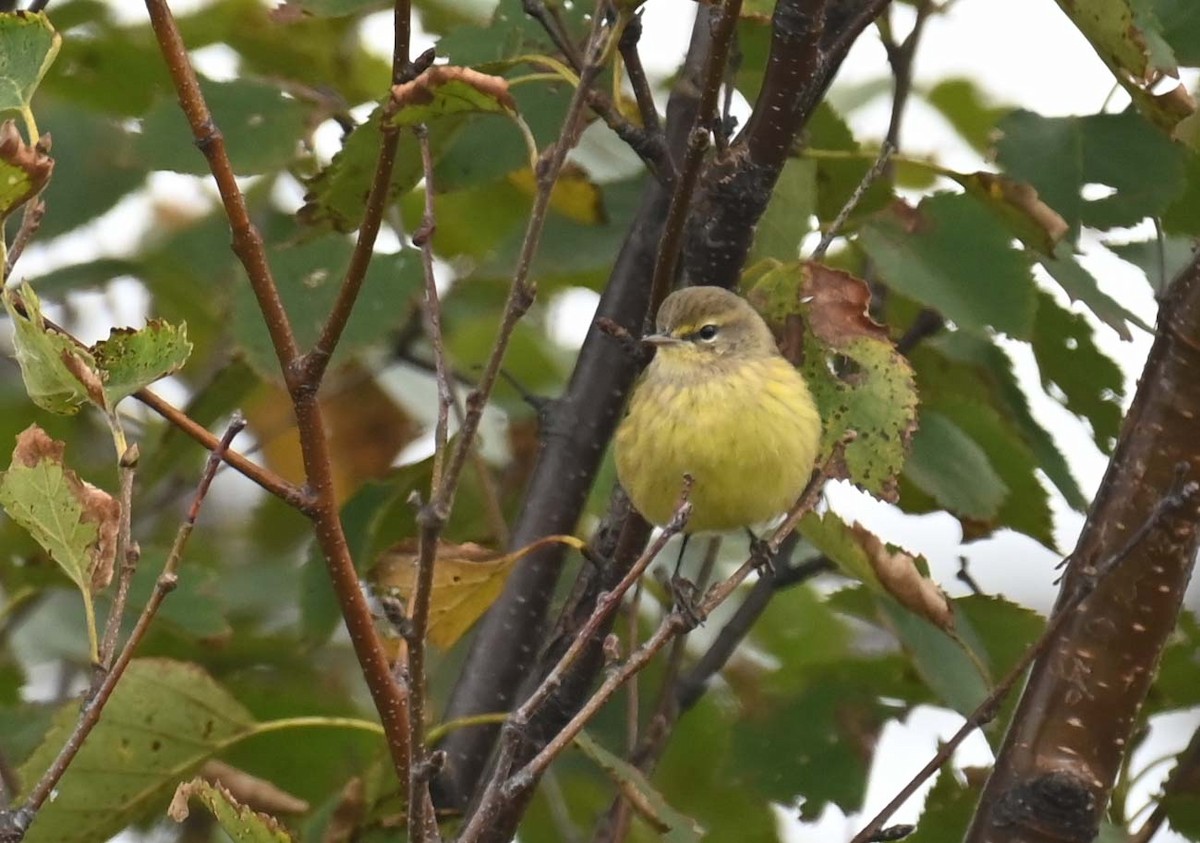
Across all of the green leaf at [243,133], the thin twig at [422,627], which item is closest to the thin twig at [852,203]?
the thin twig at [422,627]

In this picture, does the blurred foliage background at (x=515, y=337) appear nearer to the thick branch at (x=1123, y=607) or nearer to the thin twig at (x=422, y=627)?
the thick branch at (x=1123, y=607)

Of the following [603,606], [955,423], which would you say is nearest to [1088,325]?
[955,423]

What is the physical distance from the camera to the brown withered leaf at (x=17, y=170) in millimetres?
1460

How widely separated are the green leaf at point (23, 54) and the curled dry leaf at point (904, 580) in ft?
3.97

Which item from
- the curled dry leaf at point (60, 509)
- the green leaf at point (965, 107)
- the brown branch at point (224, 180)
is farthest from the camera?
the green leaf at point (965, 107)

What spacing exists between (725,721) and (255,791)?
1.04 m

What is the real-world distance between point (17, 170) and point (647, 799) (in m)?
1.10

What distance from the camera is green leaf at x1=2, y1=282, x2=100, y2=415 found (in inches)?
58.0

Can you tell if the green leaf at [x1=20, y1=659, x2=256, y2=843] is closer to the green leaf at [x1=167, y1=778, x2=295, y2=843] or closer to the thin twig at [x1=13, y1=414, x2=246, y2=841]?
the green leaf at [x1=167, y1=778, x2=295, y2=843]

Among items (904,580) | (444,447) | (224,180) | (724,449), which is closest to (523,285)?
(444,447)

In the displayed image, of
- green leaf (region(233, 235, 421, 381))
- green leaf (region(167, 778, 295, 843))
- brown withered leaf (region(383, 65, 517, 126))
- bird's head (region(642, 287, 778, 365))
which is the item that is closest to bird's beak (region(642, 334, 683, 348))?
bird's head (region(642, 287, 778, 365))

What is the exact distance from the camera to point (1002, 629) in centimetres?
270

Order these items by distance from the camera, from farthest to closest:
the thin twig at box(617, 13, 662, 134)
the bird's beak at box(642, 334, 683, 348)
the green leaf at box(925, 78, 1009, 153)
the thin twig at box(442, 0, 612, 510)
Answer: the green leaf at box(925, 78, 1009, 153), the bird's beak at box(642, 334, 683, 348), the thin twig at box(617, 13, 662, 134), the thin twig at box(442, 0, 612, 510)

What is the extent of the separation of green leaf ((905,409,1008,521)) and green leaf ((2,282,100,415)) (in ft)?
4.56
